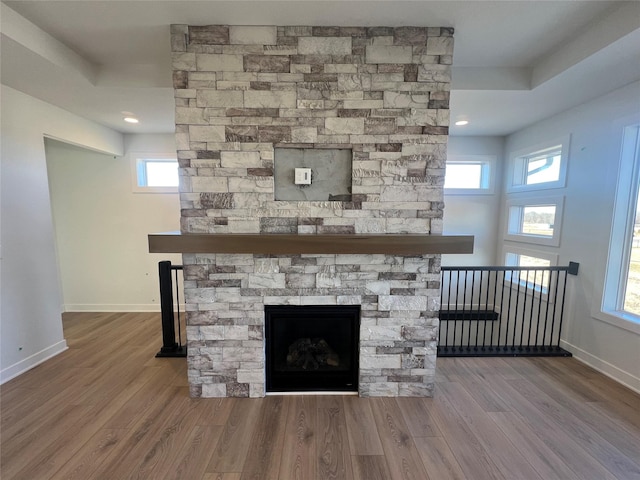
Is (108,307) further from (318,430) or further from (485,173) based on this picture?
(485,173)

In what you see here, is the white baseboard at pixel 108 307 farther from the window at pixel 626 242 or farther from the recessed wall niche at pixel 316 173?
the window at pixel 626 242

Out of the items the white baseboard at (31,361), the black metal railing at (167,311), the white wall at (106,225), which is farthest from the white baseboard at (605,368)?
the white baseboard at (31,361)

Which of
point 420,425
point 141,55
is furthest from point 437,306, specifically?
point 141,55

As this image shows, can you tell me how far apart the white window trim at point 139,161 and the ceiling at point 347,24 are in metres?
1.03

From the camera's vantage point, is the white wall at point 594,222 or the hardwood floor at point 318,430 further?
the white wall at point 594,222

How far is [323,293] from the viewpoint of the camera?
2.06 meters

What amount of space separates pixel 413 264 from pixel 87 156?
462 cm

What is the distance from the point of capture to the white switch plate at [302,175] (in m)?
1.98

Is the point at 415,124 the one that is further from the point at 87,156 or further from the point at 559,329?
the point at 87,156

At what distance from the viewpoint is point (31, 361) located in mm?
2533

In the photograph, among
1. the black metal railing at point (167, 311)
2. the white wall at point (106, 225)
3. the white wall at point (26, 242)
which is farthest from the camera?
the white wall at point (106, 225)

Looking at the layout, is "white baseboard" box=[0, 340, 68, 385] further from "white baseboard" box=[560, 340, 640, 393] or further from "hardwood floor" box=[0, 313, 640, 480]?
"white baseboard" box=[560, 340, 640, 393]

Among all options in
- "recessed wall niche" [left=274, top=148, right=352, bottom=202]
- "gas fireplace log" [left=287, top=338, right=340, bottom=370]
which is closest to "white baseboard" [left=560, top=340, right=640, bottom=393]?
"gas fireplace log" [left=287, top=338, right=340, bottom=370]

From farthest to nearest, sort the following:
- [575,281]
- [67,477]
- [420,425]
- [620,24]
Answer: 1. [575,281]
2. [420,425]
3. [620,24]
4. [67,477]
